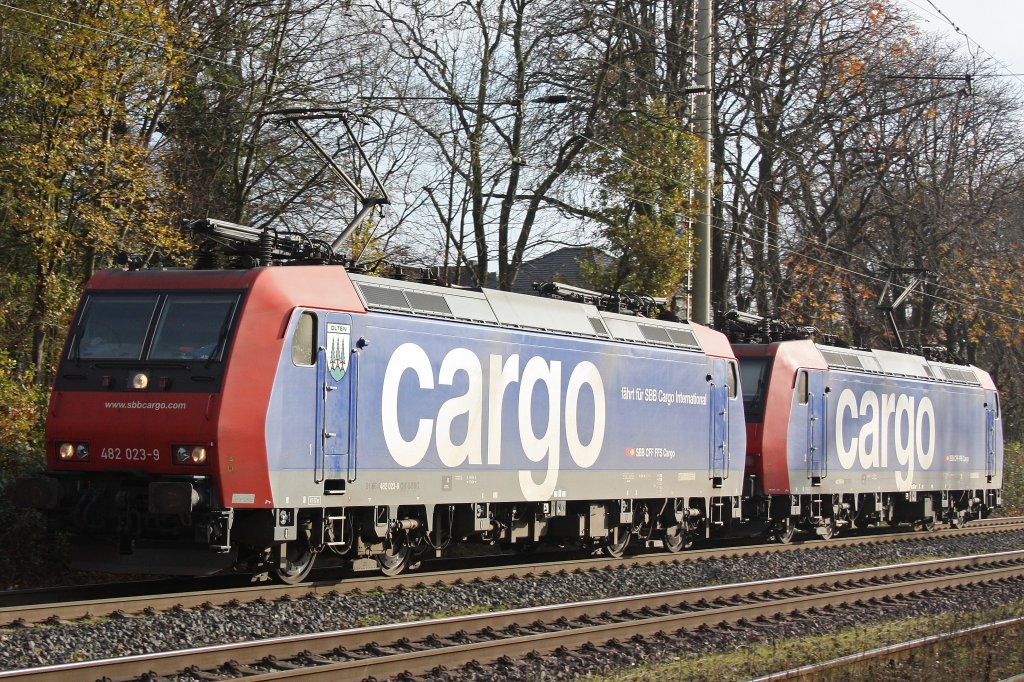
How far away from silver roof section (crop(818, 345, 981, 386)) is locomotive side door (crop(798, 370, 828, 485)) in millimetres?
701

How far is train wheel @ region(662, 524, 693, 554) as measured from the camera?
65.5 ft

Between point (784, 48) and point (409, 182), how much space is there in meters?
10.2

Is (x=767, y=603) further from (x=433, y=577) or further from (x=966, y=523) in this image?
(x=966, y=523)

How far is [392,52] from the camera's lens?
32.3 m

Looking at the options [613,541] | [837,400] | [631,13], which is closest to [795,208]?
[631,13]

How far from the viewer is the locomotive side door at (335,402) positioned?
13.0 metres

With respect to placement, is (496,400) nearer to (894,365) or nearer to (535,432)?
(535,432)

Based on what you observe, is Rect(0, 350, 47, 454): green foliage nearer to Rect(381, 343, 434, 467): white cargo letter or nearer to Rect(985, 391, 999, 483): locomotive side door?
Rect(381, 343, 434, 467): white cargo letter

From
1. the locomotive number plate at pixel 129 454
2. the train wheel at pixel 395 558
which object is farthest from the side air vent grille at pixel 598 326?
the locomotive number plate at pixel 129 454

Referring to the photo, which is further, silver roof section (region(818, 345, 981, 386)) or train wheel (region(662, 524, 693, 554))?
silver roof section (region(818, 345, 981, 386))

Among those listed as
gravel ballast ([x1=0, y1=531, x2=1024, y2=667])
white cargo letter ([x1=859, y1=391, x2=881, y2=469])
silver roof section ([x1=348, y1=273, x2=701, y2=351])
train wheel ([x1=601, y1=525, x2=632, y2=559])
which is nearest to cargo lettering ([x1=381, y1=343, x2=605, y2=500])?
silver roof section ([x1=348, y1=273, x2=701, y2=351])

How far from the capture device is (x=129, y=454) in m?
12.3

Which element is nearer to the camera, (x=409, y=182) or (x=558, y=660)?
(x=558, y=660)

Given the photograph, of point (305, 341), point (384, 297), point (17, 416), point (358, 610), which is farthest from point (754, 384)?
point (17, 416)
